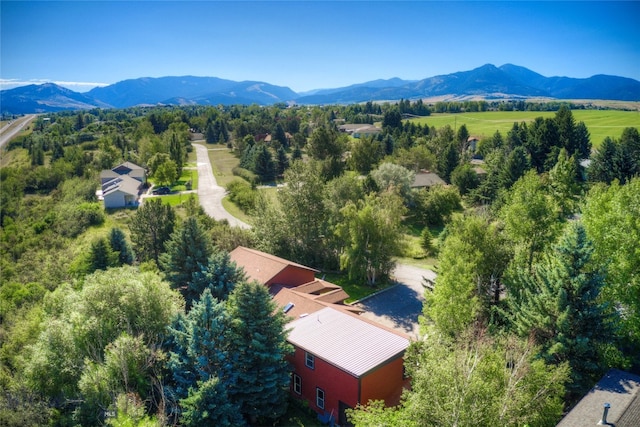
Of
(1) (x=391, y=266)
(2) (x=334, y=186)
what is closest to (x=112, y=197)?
(2) (x=334, y=186)

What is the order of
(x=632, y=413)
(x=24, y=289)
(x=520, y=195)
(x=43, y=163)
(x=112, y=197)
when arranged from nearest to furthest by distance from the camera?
(x=632, y=413), (x=520, y=195), (x=24, y=289), (x=112, y=197), (x=43, y=163)

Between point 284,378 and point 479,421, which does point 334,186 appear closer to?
point 284,378

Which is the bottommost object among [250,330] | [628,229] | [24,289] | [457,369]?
[24,289]

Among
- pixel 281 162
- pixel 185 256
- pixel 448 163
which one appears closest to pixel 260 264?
pixel 185 256

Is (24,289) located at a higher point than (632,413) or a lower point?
lower

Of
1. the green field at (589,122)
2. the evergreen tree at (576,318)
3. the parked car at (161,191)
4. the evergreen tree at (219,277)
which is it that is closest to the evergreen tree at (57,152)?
the parked car at (161,191)

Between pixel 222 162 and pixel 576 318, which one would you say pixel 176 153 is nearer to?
pixel 222 162
